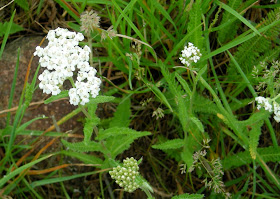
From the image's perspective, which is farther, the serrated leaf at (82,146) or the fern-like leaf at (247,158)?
the fern-like leaf at (247,158)

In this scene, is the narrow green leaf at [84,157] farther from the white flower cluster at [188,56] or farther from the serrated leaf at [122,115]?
the white flower cluster at [188,56]

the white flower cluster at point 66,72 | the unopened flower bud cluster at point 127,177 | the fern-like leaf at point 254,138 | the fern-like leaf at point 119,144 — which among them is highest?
the white flower cluster at point 66,72

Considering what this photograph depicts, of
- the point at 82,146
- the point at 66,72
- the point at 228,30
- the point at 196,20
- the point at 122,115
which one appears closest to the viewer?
the point at 66,72

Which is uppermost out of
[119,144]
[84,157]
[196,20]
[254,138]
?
[196,20]

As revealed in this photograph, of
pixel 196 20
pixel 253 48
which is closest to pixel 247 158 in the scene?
pixel 253 48

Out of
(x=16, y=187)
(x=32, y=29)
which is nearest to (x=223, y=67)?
(x=32, y=29)

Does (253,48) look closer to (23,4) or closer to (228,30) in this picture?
(228,30)

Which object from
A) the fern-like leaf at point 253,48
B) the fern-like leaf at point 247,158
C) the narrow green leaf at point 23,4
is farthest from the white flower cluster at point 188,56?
the narrow green leaf at point 23,4

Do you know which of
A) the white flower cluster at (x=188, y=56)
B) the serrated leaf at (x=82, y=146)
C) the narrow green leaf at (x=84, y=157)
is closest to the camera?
the white flower cluster at (x=188, y=56)

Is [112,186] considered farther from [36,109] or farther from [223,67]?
[223,67]
